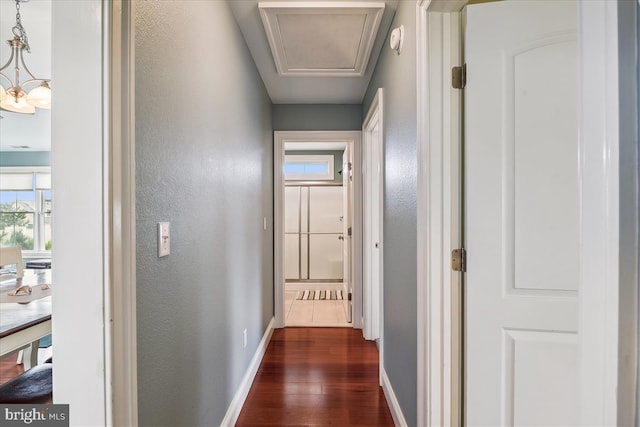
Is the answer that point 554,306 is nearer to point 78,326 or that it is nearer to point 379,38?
point 78,326

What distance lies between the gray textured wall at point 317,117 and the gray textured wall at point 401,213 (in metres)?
1.12

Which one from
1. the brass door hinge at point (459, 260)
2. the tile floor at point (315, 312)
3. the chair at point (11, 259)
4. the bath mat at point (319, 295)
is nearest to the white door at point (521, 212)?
the brass door hinge at point (459, 260)

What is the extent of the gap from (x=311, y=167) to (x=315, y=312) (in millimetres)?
2503

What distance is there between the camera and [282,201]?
3395 mm

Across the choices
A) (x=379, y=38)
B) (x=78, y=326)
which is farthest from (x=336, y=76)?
(x=78, y=326)

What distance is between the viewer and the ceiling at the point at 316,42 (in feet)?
5.94

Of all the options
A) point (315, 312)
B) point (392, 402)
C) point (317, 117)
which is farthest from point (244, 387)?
point (317, 117)

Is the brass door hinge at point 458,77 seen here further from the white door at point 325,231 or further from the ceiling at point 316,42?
the white door at point 325,231

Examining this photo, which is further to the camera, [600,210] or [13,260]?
[13,260]

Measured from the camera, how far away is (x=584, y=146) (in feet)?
1.77

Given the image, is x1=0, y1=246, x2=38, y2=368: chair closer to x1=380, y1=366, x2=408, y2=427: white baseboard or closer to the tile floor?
the tile floor

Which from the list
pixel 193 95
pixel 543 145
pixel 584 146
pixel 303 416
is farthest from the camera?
pixel 303 416

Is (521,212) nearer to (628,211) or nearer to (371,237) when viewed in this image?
(628,211)

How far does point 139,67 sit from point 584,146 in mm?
1079
